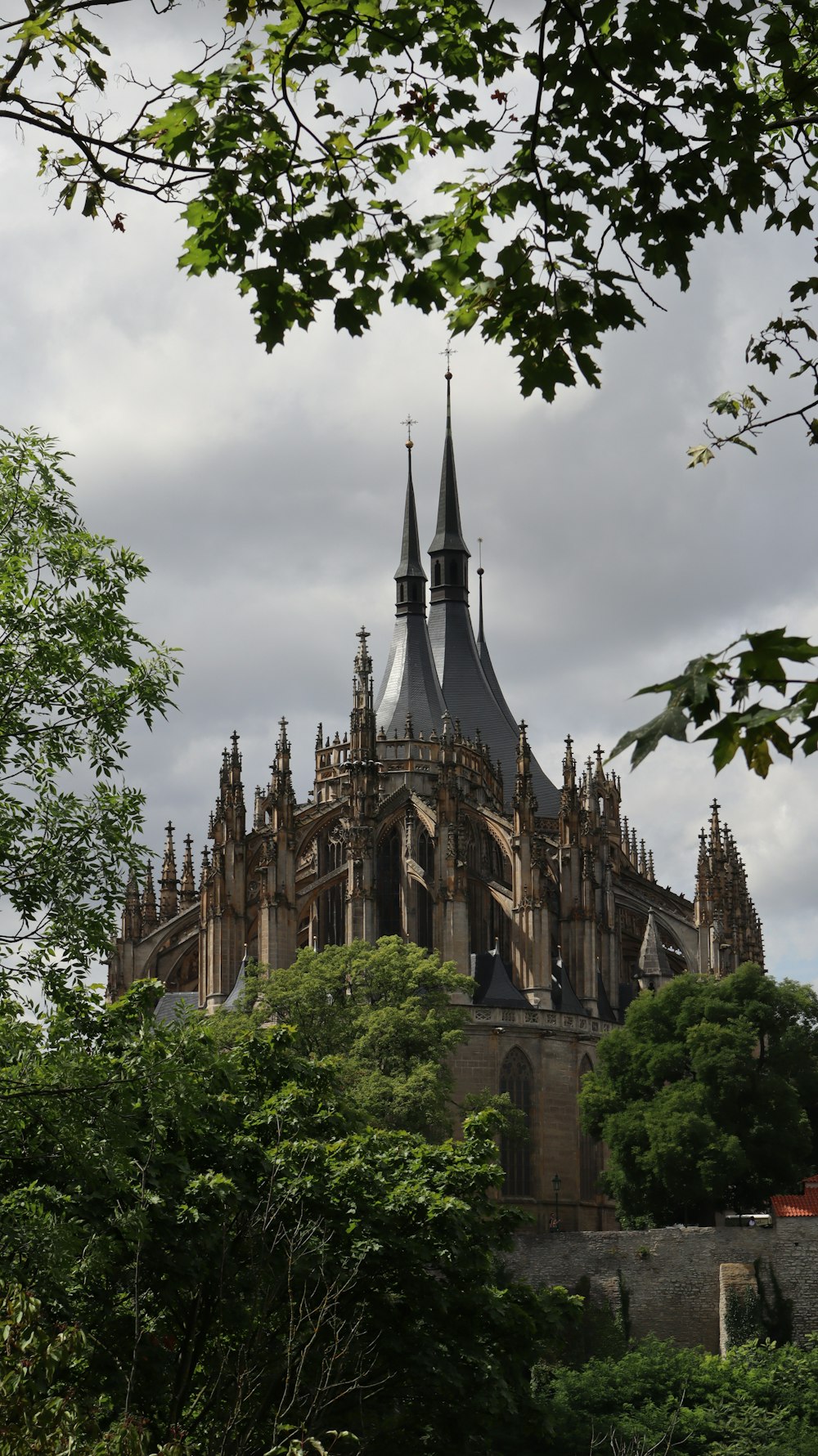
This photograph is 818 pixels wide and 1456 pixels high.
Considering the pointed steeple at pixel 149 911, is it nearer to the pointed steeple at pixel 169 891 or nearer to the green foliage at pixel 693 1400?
the pointed steeple at pixel 169 891

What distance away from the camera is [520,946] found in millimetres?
67812

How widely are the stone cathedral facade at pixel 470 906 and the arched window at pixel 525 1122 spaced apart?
61 millimetres

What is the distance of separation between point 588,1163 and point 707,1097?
13722 mm

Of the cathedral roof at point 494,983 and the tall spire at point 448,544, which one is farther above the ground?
the tall spire at point 448,544

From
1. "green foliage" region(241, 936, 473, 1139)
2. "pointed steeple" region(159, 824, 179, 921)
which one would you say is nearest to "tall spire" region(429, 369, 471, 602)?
"pointed steeple" region(159, 824, 179, 921)

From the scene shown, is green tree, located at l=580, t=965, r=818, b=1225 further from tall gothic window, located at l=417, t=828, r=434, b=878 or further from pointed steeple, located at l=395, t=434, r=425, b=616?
pointed steeple, located at l=395, t=434, r=425, b=616

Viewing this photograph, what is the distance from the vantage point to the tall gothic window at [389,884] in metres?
70.2

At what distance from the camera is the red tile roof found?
49.3 m

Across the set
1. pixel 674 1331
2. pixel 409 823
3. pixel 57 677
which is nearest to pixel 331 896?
pixel 409 823

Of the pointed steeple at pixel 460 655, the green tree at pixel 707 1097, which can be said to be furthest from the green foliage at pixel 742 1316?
the pointed steeple at pixel 460 655

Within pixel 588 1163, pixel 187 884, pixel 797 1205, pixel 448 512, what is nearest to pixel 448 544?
pixel 448 512

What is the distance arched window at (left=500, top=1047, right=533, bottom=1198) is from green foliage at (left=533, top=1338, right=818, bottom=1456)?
18677 millimetres

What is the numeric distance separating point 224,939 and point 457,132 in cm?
6001

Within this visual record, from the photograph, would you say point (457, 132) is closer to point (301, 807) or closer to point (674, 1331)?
point (674, 1331)
